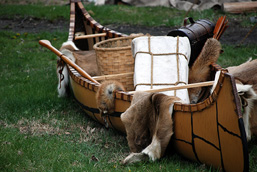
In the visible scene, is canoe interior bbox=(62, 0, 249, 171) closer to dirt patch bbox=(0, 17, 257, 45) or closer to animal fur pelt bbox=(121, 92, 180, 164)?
animal fur pelt bbox=(121, 92, 180, 164)

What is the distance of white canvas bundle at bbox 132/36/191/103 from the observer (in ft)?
Answer: 12.0

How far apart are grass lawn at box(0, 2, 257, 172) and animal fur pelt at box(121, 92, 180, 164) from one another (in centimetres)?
12

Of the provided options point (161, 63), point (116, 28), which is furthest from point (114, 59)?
point (116, 28)

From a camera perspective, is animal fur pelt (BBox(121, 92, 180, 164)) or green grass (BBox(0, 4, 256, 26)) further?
green grass (BBox(0, 4, 256, 26))

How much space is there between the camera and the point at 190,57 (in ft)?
13.9

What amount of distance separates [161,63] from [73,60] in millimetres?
1549

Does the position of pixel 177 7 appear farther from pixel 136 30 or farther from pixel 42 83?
Answer: pixel 42 83

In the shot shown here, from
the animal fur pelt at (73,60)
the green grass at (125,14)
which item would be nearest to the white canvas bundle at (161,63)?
the animal fur pelt at (73,60)

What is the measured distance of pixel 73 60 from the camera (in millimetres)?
4914

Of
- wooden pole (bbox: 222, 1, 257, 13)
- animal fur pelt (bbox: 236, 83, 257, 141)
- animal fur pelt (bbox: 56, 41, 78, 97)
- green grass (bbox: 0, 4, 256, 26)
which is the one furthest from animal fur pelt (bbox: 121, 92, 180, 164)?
wooden pole (bbox: 222, 1, 257, 13)

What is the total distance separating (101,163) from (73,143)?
22.4 inches

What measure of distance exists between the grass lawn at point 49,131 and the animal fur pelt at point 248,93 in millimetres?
232

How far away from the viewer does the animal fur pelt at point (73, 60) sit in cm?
488

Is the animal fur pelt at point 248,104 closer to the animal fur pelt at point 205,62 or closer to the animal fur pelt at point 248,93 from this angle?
the animal fur pelt at point 248,93
